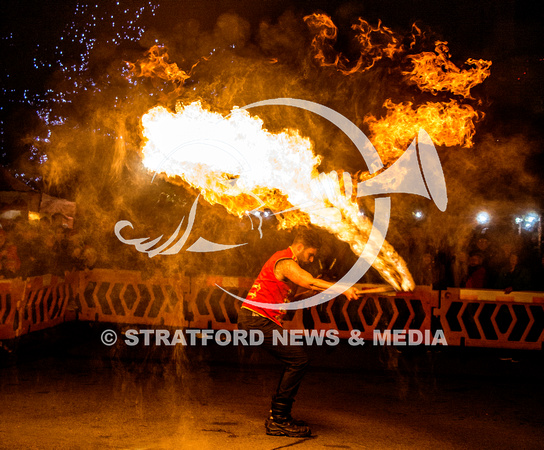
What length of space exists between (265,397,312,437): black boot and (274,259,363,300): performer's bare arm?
1079 mm

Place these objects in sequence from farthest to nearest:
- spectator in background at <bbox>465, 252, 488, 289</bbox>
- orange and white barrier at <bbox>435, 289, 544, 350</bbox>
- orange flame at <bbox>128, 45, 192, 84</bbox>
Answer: spectator in background at <bbox>465, 252, 488, 289</bbox>
orange flame at <bbox>128, 45, 192, 84</bbox>
orange and white barrier at <bbox>435, 289, 544, 350</bbox>

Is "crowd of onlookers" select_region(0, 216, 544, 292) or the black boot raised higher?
"crowd of onlookers" select_region(0, 216, 544, 292)

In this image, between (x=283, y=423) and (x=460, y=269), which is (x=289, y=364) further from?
(x=460, y=269)

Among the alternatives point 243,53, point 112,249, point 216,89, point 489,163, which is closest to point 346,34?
point 243,53

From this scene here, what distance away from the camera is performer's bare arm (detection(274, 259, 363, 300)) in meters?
5.05

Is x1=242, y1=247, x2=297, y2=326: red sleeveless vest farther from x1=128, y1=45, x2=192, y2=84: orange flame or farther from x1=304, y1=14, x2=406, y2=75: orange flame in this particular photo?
x1=304, y1=14, x2=406, y2=75: orange flame

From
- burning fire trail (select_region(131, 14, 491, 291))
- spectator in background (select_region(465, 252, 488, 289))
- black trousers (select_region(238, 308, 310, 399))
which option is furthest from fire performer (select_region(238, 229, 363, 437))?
spectator in background (select_region(465, 252, 488, 289))

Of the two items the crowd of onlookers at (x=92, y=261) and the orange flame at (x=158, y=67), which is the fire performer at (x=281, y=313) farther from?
the orange flame at (x=158, y=67)

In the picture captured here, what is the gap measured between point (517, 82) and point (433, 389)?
32.9 ft

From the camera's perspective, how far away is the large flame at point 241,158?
7457 millimetres

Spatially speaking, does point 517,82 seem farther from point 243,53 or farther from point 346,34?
point 243,53

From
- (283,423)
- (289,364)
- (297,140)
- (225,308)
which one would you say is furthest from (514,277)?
(283,423)

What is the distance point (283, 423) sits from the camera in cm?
485

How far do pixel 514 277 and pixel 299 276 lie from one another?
576 cm
